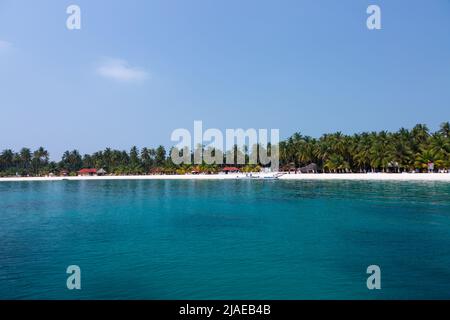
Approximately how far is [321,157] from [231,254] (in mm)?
93142

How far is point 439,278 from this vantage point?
561 inches

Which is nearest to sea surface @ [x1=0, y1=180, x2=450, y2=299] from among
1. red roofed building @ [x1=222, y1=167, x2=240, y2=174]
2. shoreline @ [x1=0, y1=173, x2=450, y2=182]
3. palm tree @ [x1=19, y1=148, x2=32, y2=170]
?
shoreline @ [x1=0, y1=173, x2=450, y2=182]

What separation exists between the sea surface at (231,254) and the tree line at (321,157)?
63.1 meters

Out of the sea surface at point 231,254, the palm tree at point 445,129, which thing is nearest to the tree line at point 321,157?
the palm tree at point 445,129

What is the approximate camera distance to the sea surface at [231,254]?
1359cm

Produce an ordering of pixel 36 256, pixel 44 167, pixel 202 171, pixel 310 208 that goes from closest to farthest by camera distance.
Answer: pixel 36 256
pixel 310 208
pixel 202 171
pixel 44 167

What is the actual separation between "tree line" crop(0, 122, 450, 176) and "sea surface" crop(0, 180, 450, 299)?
63145 millimetres

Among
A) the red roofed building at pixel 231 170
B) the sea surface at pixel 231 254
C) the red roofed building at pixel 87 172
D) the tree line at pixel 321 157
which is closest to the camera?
the sea surface at pixel 231 254

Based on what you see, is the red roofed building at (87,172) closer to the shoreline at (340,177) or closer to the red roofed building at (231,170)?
the shoreline at (340,177)

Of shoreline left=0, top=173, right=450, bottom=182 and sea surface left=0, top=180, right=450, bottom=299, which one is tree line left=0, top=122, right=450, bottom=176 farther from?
sea surface left=0, top=180, right=450, bottom=299

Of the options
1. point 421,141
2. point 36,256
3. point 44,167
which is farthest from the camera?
point 44,167
